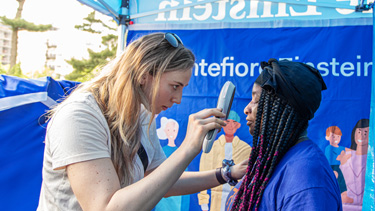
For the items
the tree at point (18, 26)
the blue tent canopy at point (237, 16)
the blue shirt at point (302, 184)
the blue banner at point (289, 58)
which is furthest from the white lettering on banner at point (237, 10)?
the tree at point (18, 26)

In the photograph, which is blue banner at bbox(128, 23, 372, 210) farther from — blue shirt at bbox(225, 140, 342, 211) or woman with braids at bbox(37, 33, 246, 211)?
blue shirt at bbox(225, 140, 342, 211)

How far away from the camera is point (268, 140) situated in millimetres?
1333

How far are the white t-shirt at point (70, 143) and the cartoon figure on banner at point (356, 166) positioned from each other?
2177 mm

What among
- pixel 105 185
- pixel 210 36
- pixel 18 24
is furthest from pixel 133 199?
pixel 18 24

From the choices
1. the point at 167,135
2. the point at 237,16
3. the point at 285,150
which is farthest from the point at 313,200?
the point at 237,16

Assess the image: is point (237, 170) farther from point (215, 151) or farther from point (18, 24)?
point (18, 24)

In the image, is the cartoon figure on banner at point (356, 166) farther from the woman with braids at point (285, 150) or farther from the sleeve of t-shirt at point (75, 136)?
the sleeve of t-shirt at point (75, 136)

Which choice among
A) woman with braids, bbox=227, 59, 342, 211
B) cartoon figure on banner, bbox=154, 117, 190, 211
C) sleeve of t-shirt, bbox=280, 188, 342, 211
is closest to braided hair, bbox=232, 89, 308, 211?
woman with braids, bbox=227, 59, 342, 211

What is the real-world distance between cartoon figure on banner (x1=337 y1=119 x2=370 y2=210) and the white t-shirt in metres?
2.18

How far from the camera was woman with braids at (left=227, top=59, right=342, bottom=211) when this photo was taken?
1097 millimetres

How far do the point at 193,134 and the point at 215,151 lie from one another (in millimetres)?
1696

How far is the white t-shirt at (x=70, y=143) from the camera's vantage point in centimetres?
105

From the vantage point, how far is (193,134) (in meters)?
1.15

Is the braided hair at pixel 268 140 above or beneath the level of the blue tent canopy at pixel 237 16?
beneath
